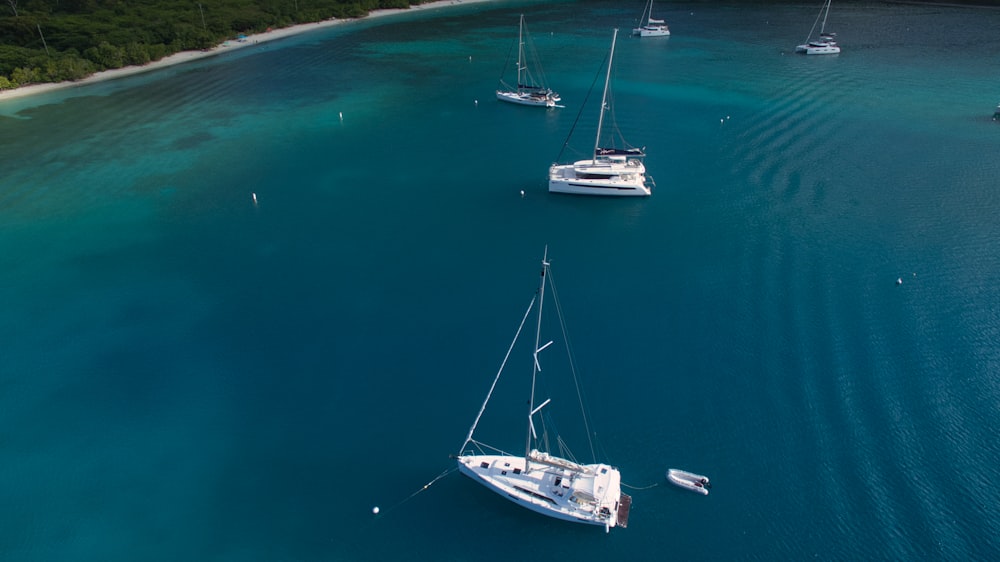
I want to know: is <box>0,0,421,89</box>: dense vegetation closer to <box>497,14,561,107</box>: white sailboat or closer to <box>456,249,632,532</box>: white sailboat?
<box>497,14,561,107</box>: white sailboat

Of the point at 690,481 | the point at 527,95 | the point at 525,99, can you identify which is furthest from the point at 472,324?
the point at 527,95

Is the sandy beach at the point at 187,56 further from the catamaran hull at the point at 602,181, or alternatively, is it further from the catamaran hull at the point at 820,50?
the catamaran hull at the point at 820,50

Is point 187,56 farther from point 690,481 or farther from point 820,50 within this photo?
point 690,481

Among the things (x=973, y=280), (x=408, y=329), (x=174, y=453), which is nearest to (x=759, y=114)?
(x=973, y=280)

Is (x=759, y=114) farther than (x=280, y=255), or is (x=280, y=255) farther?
(x=759, y=114)

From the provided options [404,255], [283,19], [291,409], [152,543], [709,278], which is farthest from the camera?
[283,19]

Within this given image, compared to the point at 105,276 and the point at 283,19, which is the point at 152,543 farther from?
the point at 283,19

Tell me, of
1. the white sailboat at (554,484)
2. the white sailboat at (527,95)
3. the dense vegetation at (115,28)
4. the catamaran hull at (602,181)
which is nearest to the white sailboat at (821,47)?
the white sailboat at (527,95)
